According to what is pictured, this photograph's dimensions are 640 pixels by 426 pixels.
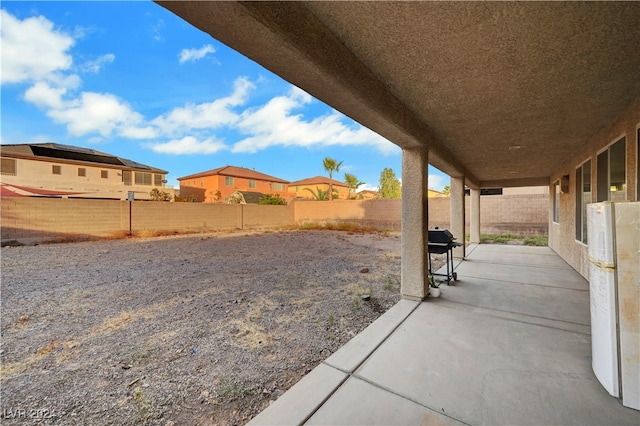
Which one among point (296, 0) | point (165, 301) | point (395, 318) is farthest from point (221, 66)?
point (395, 318)

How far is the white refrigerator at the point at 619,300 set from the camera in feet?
5.49

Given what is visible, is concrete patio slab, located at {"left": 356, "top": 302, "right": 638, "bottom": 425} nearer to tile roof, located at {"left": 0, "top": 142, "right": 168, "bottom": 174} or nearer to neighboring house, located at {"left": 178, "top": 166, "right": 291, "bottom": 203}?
tile roof, located at {"left": 0, "top": 142, "right": 168, "bottom": 174}

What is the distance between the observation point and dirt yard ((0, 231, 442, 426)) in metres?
1.86

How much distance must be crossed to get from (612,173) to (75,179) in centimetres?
2467

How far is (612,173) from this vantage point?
3.74 metres

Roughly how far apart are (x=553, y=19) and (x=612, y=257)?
167 centimetres

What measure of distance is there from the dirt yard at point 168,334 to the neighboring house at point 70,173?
1385cm

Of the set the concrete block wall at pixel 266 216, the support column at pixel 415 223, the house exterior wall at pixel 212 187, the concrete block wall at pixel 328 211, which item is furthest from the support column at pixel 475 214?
the house exterior wall at pixel 212 187

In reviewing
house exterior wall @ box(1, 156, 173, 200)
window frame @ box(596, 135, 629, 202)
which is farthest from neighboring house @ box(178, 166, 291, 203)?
window frame @ box(596, 135, 629, 202)

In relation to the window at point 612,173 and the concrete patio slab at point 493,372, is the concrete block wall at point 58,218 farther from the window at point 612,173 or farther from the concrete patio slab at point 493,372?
the window at point 612,173

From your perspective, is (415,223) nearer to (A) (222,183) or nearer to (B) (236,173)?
(A) (222,183)

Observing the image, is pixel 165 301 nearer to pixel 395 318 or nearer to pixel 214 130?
pixel 395 318

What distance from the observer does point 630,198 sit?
3.16 metres

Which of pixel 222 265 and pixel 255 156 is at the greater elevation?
pixel 255 156
